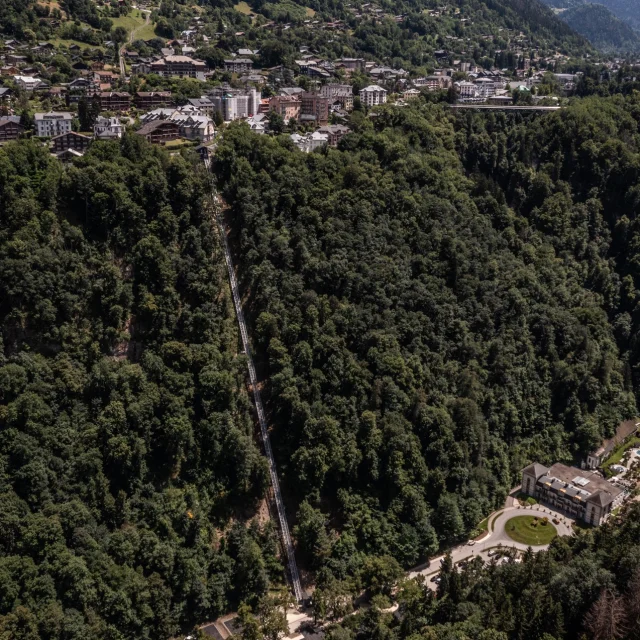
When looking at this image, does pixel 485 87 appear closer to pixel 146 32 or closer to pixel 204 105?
pixel 204 105

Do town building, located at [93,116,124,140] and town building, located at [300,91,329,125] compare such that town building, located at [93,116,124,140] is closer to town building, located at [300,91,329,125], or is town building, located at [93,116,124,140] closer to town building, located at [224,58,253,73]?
town building, located at [300,91,329,125]

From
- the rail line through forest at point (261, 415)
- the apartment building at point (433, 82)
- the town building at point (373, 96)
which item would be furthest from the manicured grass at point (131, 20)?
the rail line through forest at point (261, 415)

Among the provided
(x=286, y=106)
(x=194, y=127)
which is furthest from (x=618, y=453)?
(x=286, y=106)

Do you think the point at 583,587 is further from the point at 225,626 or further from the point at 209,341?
the point at 209,341

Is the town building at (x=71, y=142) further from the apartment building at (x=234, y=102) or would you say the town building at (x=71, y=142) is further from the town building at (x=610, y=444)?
the town building at (x=610, y=444)

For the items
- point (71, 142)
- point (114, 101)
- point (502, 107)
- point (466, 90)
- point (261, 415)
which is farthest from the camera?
point (466, 90)

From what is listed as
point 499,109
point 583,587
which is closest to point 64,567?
point 583,587
